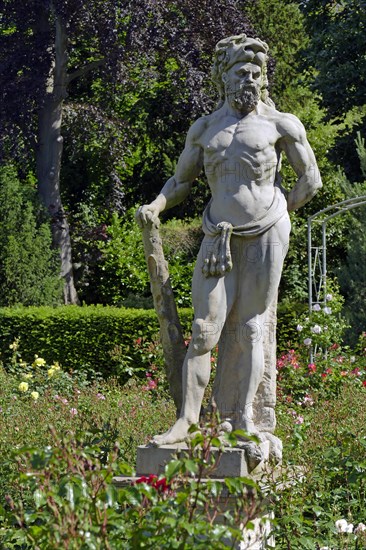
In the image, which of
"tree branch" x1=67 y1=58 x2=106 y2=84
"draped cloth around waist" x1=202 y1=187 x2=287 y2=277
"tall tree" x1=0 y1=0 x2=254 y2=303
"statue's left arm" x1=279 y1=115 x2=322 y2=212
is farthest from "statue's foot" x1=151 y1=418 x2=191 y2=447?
"tree branch" x1=67 y1=58 x2=106 y2=84

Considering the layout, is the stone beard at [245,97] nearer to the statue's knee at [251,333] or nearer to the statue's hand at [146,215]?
the statue's hand at [146,215]

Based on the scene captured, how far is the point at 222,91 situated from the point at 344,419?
2794 mm

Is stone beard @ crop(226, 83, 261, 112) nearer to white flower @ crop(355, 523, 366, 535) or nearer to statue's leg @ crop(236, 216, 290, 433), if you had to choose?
statue's leg @ crop(236, 216, 290, 433)

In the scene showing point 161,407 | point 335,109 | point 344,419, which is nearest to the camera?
point 344,419

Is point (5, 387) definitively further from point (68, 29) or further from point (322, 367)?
point (68, 29)

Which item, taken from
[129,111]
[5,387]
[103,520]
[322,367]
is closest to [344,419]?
[322,367]

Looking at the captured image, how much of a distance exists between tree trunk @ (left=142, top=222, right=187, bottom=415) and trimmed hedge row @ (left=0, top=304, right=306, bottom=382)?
7.42 m

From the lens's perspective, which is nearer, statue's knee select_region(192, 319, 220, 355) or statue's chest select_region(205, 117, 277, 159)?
statue's knee select_region(192, 319, 220, 355)

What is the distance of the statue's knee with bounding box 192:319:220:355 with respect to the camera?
5637 mm

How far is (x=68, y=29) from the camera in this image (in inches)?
677

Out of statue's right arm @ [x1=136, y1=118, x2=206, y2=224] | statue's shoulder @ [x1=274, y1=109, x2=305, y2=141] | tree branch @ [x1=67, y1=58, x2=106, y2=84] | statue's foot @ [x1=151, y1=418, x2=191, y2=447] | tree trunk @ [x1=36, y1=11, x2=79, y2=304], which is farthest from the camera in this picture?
tree branch @ [x1=67, y1=58, x2=106, y2=84]

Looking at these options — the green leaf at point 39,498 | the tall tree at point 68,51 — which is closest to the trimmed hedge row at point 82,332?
the tall tree at point 68,51

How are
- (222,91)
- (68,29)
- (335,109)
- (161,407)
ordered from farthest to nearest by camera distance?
(335,109) < (68,29) < (161,407) < (222,91)

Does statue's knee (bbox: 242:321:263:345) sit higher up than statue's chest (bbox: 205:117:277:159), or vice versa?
statue's chest (bbox: 205:117:277:159)
